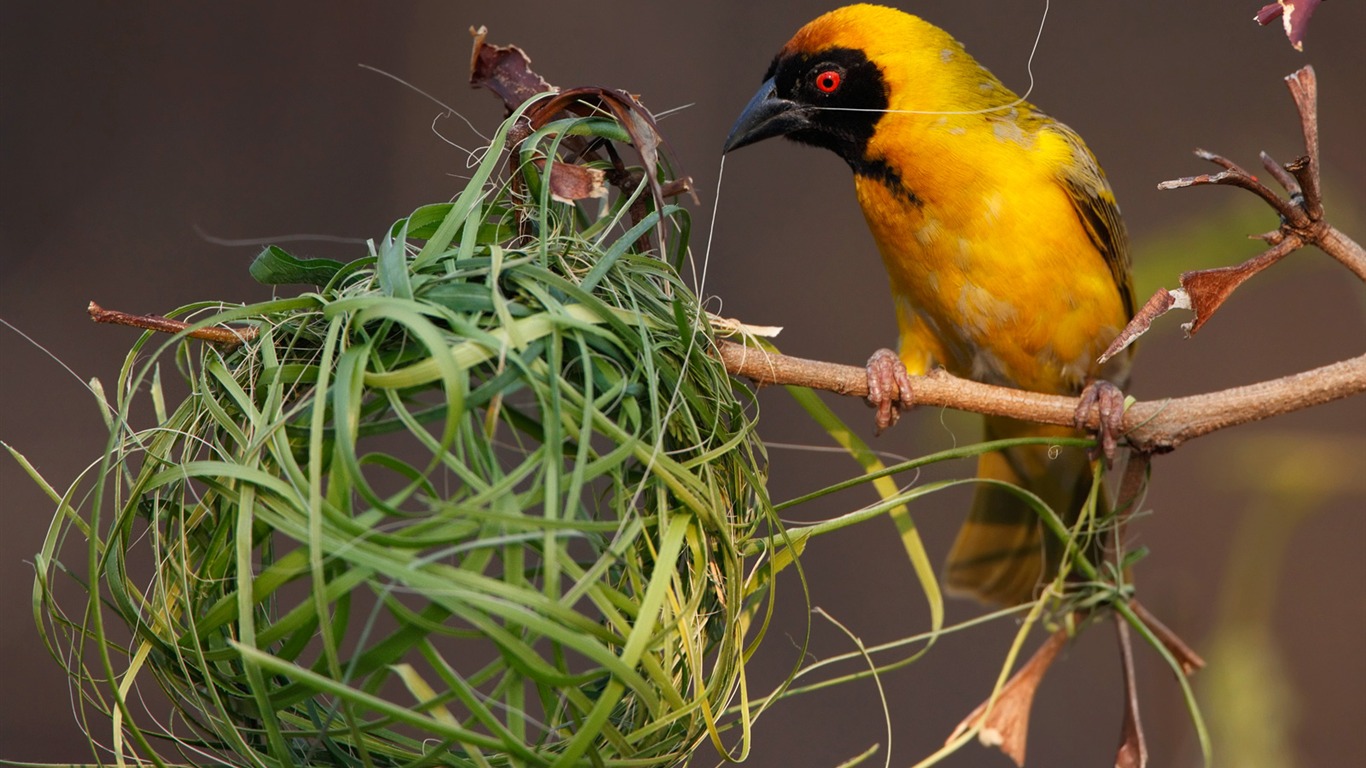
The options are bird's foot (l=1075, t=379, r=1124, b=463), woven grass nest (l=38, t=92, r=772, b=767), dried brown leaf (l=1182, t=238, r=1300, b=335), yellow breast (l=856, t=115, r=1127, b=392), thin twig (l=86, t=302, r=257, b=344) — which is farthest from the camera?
yellow breast (l=856, t=115, r=1127, b=392)

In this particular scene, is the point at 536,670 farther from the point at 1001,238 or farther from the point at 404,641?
the point at 1001,238

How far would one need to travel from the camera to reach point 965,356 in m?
1.92

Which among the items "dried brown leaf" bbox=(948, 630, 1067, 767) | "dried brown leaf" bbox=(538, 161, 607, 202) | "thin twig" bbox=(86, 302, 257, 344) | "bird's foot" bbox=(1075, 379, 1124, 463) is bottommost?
"dried brown leaf" bbox=(948, 630, 1067, 767)

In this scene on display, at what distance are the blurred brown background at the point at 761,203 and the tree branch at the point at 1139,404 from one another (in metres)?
1.19

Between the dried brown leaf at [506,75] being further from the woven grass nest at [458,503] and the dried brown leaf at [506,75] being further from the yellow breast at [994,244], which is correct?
the yellow breast at [994,244]

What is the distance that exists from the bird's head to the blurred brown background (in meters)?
0.95

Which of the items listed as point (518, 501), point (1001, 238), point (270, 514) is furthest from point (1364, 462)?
point (270, 514)

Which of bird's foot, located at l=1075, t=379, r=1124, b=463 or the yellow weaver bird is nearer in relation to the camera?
bird's foot, located at l=1075, t=379, r=1124, b=463

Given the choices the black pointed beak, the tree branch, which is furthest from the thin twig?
the black pointed beak

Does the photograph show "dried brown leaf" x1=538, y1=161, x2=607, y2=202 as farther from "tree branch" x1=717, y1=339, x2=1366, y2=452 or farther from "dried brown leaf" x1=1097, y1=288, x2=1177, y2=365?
"dried brown leaf" x1=1097, y1=288, x2=1177, y2=365

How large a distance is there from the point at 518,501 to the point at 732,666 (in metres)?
0.28

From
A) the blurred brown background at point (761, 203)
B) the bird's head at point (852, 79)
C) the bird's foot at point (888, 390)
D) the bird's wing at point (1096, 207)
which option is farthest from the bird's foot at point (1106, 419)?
the blurred brown background at point (761, 203)

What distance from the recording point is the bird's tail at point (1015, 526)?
5.85 feet

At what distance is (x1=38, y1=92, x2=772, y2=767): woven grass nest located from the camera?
76 cm
